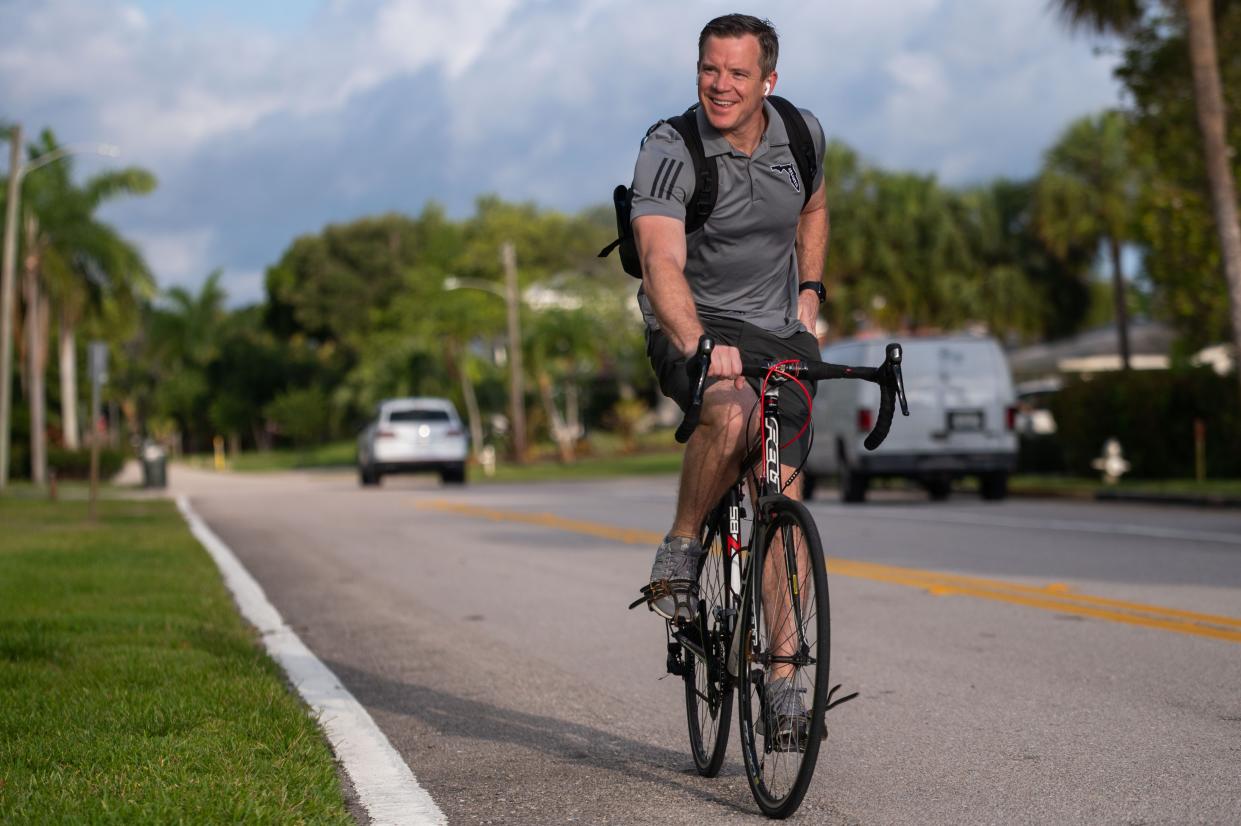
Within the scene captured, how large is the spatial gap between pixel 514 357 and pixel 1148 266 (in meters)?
22.2

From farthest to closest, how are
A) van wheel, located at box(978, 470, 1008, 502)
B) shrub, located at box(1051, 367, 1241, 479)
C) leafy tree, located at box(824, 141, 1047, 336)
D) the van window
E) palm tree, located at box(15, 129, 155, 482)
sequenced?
leafy tree, located at box(824, 141, 1047, 336)
palm tree, located at box(15, 129, 155, 482)
shrub, located at box(1051, 367, 1241, 479)
van wheel, located at box(978, 470, 1008, 502)
the van window

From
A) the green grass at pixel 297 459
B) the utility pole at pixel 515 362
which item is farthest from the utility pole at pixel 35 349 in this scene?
the green grass at pixel 297 459

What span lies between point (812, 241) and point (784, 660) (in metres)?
1.40

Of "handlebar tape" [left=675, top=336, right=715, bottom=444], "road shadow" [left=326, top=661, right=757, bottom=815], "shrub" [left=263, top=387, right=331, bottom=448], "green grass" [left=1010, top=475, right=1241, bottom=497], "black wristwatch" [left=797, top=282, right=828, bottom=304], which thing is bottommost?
"road shadow" [left=326, top=661, right=757, bottom=815]

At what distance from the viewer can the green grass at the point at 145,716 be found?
178 inches

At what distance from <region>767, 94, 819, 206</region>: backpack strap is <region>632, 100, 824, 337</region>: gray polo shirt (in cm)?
2

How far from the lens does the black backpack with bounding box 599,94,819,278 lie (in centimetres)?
480

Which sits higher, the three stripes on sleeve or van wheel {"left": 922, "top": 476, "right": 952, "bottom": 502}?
the three stripes on sleeve

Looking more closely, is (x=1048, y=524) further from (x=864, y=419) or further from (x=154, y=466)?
(x=154, y=466)

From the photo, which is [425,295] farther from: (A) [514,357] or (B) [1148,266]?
(B) [1148,266]

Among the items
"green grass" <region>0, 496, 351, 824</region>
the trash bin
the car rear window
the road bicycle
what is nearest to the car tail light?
"green grass" <region>0, 496, 351, 824</region>

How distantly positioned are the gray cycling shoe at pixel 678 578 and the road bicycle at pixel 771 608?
35 mm

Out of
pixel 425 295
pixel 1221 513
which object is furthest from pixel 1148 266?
pixel 425 295

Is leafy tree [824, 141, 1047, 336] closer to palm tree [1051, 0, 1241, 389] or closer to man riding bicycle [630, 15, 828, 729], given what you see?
palm tree [1051, 0, 1241, 389]
